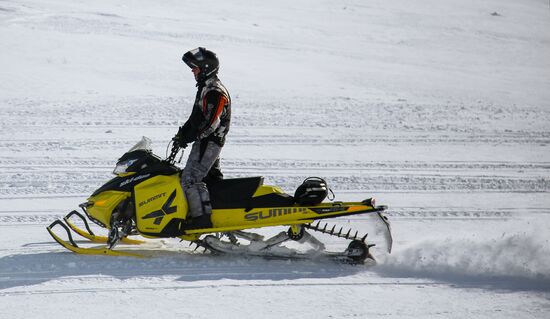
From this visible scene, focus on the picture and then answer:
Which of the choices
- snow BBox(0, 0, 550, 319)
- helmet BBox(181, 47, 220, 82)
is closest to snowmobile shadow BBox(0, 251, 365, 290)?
snow BBox(0, 0, 550, 319)

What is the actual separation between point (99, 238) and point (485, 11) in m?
29.7

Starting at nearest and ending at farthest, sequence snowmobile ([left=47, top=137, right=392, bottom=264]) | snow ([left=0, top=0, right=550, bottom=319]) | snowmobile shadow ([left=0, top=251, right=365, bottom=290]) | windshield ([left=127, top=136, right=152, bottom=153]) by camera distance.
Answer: snow ([left=0, top=0, right=550, bottom=319])
snowmobile shadow ([left=0, top=251, right=365, bottom=290])
snowmobile ([left=47, top=137, right=392, bottom=264])
windshield ([left=127, top=136, right=152, bottom=153])

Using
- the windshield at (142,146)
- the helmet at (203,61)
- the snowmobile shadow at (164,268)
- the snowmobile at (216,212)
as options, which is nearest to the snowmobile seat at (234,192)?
the snowmobile at (216,212)

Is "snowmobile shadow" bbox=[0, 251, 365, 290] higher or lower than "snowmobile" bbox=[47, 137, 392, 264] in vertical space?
lower

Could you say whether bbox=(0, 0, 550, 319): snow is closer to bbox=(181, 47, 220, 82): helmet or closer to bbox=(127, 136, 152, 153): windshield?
bbox=(127, 136, 152, 153): windshield

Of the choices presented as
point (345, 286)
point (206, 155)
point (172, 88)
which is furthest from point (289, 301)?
point (172, 88)

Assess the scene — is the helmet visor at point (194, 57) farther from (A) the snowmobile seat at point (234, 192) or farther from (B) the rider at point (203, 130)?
(A) the snowmobile seat at point (234, 192)

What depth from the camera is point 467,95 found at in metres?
15.4

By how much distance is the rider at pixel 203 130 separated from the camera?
19.9 feet

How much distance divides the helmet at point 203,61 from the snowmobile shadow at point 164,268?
5.55ft

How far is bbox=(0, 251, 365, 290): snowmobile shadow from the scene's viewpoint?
226 inches

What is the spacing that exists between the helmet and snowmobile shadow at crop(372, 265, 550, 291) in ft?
7.64

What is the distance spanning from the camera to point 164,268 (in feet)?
19.5

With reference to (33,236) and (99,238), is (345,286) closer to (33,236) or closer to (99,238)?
(99,238)
